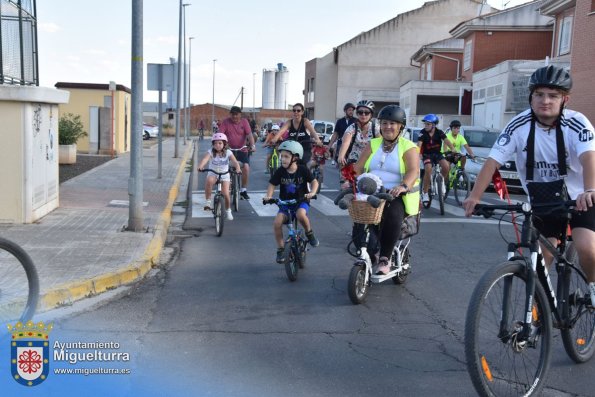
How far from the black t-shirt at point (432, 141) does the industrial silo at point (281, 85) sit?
8756 cm

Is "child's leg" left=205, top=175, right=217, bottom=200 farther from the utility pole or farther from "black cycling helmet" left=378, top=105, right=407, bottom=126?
"black cycling helmet" left=378, top=105, right=407, bottom=126

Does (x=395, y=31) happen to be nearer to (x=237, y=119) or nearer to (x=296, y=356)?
(x=237, y=119)

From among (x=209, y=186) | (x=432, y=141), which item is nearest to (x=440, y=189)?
(x=432, y=141)

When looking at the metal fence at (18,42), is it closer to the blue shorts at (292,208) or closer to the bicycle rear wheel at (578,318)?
the blue shorts at (292,208)

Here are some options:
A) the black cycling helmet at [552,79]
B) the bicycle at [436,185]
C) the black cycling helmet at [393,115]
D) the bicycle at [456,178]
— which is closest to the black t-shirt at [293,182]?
the black cycling helmet at [393,115]

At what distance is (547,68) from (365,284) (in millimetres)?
2743

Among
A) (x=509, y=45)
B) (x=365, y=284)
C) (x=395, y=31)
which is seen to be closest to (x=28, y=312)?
(x=365, y=284)

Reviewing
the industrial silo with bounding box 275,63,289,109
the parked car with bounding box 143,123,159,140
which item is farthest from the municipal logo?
the industrial silo with bounding box 275,63,289,109

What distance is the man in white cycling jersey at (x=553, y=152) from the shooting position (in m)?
4.39

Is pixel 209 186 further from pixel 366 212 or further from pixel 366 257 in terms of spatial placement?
pixel 366 212

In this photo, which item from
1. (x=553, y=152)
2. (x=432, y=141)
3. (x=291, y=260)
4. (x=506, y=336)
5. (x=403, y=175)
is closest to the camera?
(x=506, y=336)

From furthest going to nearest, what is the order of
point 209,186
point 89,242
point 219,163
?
point 219,163 → point 209,186 → point 89,242

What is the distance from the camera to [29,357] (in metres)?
4.29

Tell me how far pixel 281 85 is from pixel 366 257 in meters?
95.1
